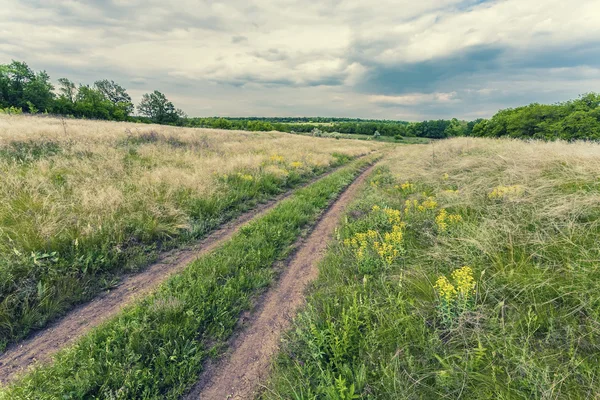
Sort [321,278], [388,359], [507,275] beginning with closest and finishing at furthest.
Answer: [388,359]
[507,275]
[321,278]

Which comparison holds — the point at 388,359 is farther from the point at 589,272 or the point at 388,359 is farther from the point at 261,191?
the point at 261,191

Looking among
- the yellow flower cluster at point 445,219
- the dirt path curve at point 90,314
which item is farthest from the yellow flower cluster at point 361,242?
the dirt path curve at point 90,314

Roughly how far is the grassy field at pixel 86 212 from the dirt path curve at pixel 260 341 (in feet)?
8.36

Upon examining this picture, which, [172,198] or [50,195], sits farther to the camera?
[172,198]

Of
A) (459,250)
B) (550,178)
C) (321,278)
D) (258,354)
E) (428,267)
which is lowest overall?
(258,354)

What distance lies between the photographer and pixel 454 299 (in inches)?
114

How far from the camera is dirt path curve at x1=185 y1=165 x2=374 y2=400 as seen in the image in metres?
2.54

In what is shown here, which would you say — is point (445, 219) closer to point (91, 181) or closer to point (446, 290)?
point (446, 290)

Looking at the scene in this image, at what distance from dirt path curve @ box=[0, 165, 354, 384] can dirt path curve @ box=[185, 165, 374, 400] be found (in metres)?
1.81

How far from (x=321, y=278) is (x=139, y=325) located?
8.74ft

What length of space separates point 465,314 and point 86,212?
23.4ft

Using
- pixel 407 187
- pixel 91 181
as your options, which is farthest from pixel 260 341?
pixel 407 187

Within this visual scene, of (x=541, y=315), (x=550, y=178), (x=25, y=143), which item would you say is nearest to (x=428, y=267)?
(x=541, y=315)

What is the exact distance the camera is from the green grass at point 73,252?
3.29m
